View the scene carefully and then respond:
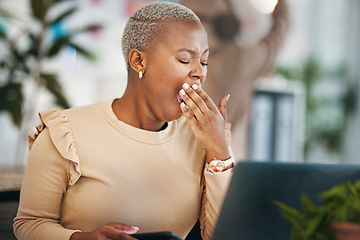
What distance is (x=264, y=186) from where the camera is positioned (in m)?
0.65

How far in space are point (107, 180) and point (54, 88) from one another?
323cm

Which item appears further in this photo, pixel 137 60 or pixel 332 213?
pixel 137 60

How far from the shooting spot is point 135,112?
1185 mm

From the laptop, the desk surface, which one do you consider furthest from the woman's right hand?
the desk surface

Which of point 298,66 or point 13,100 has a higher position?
point 298,66

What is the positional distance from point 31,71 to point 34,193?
358cm

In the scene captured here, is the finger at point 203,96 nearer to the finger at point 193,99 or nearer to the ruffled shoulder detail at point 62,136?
the finger at point 193,99

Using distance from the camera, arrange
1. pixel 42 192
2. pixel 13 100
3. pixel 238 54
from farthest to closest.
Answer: pixel 13 100
pixel 238 54
pixel 42 192

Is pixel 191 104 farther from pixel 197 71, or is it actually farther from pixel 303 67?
pixel 303 67

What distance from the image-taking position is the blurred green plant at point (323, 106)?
586 centimetres

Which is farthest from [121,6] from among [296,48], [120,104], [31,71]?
[120,104]

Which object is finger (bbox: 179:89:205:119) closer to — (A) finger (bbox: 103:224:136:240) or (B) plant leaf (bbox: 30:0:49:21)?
(A) finger (bbox: 103:224:136:240)

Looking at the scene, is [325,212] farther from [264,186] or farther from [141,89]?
[141,89]

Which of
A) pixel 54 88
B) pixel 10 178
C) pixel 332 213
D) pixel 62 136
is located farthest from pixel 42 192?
pixel 54 88
